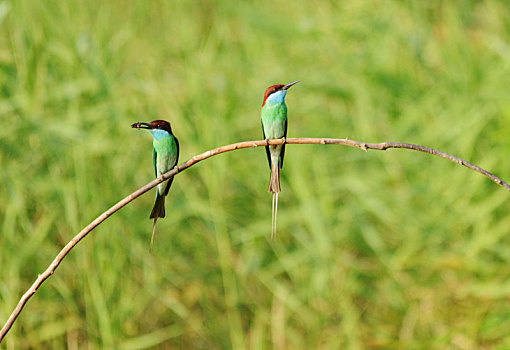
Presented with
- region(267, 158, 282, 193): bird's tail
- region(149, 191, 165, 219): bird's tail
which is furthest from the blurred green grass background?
region(149, 191, 165, 219): bird's tail

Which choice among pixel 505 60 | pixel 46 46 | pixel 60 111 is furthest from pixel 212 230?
pixel 505 60

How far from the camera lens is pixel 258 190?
10.8 ft

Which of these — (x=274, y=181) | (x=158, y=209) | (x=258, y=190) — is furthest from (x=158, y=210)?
(x=258, y=190)

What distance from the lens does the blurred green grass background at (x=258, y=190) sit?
276 centimetres

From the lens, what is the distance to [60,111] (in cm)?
294

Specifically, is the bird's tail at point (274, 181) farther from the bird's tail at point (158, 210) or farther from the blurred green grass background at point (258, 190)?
the blurred green grass background at point (258, 190)

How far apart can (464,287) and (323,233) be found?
688 millimetres

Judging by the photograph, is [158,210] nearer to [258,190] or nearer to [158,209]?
[158,209]

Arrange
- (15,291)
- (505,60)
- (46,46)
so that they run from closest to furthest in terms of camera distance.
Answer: (15,291)
(46,46)
(505,60)

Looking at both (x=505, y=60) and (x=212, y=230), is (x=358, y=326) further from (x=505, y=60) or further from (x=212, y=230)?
(x=505, y=60)

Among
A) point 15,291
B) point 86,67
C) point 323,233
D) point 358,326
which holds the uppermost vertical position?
point 86,67

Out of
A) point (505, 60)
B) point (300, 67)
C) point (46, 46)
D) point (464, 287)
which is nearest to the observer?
point (46, 46)

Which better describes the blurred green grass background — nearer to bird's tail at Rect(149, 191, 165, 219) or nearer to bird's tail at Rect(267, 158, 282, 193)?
bird's tail at Rect(267, 158, 282, 193)

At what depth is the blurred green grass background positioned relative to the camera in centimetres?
276
